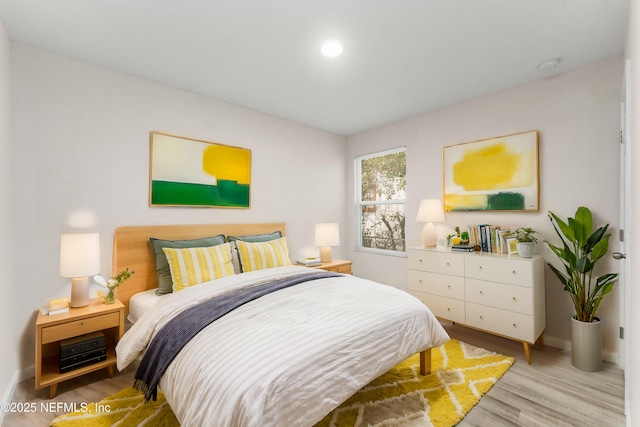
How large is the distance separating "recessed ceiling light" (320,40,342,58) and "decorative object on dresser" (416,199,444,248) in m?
1.87

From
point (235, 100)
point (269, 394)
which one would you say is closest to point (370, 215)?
point (235, 100)

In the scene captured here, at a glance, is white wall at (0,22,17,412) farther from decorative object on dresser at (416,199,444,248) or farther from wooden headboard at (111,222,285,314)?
decorative object on dresser at (416,199,444,248)

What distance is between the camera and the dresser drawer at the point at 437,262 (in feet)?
9.50

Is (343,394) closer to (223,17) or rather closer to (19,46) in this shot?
(223,17)

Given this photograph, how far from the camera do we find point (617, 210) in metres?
2.37

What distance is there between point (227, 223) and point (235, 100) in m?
1.33

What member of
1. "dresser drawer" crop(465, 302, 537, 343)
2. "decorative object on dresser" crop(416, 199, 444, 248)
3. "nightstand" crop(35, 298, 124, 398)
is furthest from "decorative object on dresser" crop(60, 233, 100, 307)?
"dresser drawer" crop(465, 302, 537, 343)

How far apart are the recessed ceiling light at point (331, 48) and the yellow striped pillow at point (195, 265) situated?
1893 millimetres

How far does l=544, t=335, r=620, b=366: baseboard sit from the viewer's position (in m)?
2.37

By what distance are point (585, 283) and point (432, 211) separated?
1.41 metres

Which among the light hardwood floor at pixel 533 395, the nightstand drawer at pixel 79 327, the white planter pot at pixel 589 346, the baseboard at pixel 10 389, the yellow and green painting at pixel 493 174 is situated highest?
the yellow and green painting at pixel 493 174

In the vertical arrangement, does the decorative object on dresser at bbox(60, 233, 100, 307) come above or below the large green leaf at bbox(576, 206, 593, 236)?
below

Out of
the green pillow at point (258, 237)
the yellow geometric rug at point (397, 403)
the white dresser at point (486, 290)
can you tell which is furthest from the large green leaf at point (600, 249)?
the green pillow at point (258, 237)

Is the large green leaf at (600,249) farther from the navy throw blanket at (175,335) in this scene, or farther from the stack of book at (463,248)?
the navy throw blanket at (175,335)
